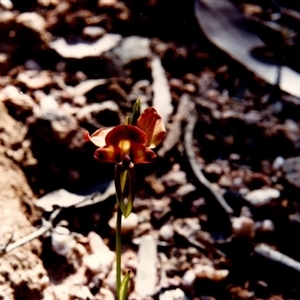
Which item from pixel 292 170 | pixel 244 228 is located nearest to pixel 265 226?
pixel 244 228

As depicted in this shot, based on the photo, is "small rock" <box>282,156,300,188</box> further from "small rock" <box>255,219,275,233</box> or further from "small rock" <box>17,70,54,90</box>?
"small rock" <box>17,70,54,90</box>

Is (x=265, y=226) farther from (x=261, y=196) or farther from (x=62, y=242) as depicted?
(x=62, y=242)

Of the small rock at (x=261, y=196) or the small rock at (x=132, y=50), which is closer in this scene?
the small rock at (x=261, y=196)

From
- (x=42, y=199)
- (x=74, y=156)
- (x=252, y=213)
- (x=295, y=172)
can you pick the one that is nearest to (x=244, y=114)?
(x=295, y=172)

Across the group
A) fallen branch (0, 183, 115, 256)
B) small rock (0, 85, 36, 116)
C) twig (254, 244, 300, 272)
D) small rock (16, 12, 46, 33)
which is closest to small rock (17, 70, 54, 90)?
small rock (0, 85, 36, 116)

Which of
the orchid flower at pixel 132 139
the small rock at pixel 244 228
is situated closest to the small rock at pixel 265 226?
the small rock at pixel 244 228

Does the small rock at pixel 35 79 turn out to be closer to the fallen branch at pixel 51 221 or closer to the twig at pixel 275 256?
the fallen branch at pixel 51 221
